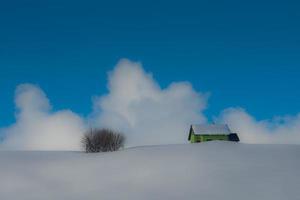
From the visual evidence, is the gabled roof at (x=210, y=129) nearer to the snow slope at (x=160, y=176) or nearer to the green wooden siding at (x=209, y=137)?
the green wooden siding at (x=209, y=137)

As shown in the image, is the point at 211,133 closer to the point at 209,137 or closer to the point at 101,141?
the point at 209,137

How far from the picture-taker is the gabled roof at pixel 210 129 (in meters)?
53.4

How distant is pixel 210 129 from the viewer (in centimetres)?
5372

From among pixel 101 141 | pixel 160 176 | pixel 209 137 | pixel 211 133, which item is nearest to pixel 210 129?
pixel 211 133

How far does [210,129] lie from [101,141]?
47.9 feet

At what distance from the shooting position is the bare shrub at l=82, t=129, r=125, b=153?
151ft

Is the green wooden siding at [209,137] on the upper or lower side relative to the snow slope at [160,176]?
upper

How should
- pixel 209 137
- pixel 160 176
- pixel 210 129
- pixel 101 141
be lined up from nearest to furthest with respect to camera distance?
1. pixel 160 176
2. pixel 101 141
3. pixel 209 137
4. pixel 210 129

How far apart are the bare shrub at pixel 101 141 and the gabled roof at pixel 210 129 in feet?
36.5

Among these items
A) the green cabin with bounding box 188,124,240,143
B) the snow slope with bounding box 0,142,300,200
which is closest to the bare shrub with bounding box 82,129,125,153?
the snow slope with bounding box 0,142,300,200

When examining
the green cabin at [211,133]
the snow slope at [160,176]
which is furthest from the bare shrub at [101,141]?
the green cabin at [211,133]

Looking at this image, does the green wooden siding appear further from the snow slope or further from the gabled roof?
the snow slope

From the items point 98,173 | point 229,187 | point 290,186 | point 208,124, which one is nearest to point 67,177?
point 98,173

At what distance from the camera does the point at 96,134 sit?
46.7 metres
